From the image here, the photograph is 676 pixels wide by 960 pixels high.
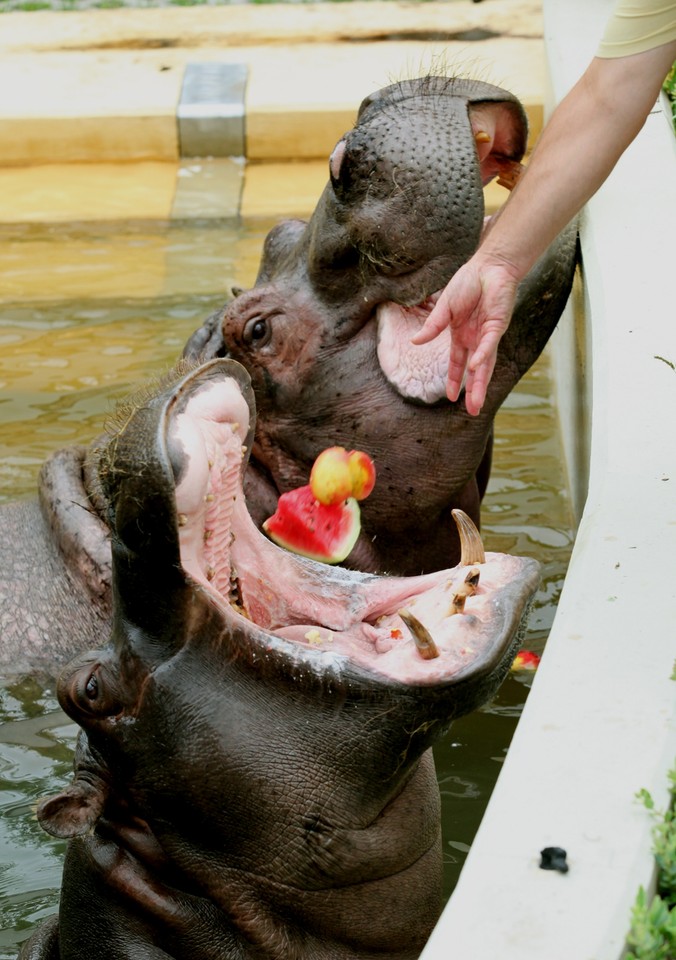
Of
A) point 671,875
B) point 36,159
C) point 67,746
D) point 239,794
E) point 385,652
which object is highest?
point 671,875

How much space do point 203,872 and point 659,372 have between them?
1.67 m

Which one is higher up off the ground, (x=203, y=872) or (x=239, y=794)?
(x=239, y=794)

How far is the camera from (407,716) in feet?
9.27

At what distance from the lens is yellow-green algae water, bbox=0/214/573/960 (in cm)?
421

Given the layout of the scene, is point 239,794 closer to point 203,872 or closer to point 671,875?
point 203,872

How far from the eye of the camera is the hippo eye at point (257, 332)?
4473 mm

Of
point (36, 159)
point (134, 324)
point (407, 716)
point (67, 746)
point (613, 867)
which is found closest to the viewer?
point (613, 867)

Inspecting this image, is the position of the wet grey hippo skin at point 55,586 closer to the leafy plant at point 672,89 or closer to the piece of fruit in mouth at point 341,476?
the piece of fruit in mouth at point 341,476

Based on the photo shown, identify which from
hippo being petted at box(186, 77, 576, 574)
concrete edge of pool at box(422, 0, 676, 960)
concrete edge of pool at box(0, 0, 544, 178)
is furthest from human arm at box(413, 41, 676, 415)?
concrete edge of pool at box(0, 0, 544, 178)

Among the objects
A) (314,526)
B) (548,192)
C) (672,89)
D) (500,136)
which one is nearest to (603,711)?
(548,192)

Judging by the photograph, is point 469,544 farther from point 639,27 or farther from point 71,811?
point 639,27

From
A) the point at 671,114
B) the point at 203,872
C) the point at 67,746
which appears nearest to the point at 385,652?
the point at 203,872

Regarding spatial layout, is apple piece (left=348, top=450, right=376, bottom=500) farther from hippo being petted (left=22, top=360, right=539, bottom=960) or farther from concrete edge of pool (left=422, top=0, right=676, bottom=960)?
hippo being petted (left=22, top=360, right=539, bottom=960)

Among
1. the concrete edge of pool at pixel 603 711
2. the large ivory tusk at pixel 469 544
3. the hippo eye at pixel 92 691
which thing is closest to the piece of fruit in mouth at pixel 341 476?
the concrete edge of pool at pixel 603 711
